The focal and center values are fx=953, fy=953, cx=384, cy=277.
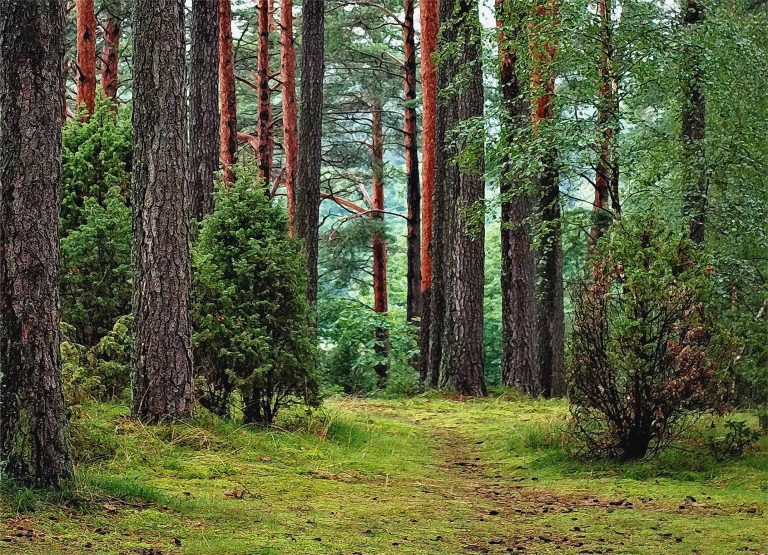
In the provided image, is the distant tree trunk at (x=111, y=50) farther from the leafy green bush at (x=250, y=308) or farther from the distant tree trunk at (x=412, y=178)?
the leafy green bush at (x=250, y=308)

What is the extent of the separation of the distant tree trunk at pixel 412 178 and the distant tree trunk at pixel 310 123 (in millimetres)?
6007

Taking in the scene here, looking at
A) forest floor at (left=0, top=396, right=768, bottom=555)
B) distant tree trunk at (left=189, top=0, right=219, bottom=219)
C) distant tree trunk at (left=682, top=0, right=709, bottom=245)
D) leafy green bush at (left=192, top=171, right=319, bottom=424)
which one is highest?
distant tree trunk at (left=189, top=0, right=219, bottom=219)

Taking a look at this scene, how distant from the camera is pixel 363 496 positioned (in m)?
6.61

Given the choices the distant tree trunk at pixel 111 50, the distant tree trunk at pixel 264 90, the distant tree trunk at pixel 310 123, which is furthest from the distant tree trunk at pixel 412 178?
the distant tree trunk at pixel 111 50

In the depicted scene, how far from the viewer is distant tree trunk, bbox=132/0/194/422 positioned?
799cm

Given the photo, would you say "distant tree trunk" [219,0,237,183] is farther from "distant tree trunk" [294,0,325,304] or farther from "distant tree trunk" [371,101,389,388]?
"distant tree trunk" [294,0,325,304]

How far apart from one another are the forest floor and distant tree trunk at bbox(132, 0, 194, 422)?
363 mm

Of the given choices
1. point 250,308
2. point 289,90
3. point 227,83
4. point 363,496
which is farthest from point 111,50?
point 363,496

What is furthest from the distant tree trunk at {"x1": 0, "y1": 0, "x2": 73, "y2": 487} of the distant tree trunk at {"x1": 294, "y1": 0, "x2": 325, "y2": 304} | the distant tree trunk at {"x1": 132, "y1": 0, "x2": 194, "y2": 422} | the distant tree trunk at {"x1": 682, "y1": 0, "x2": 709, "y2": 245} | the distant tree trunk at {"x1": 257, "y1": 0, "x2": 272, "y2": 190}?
the distant tree trunk at {"x1": 257, "y1": 0, "x2": 272, "y2": 190}

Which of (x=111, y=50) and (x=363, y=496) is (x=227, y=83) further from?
(x=363, y=496)

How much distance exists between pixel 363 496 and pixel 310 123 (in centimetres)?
998

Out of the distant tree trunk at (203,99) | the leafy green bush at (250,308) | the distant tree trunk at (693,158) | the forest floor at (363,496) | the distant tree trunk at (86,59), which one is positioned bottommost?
the forest floor at (363,496)

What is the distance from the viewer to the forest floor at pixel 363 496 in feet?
16.4

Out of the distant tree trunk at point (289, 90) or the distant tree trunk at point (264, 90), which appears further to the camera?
the distant tree trunk at point (264, 90)
